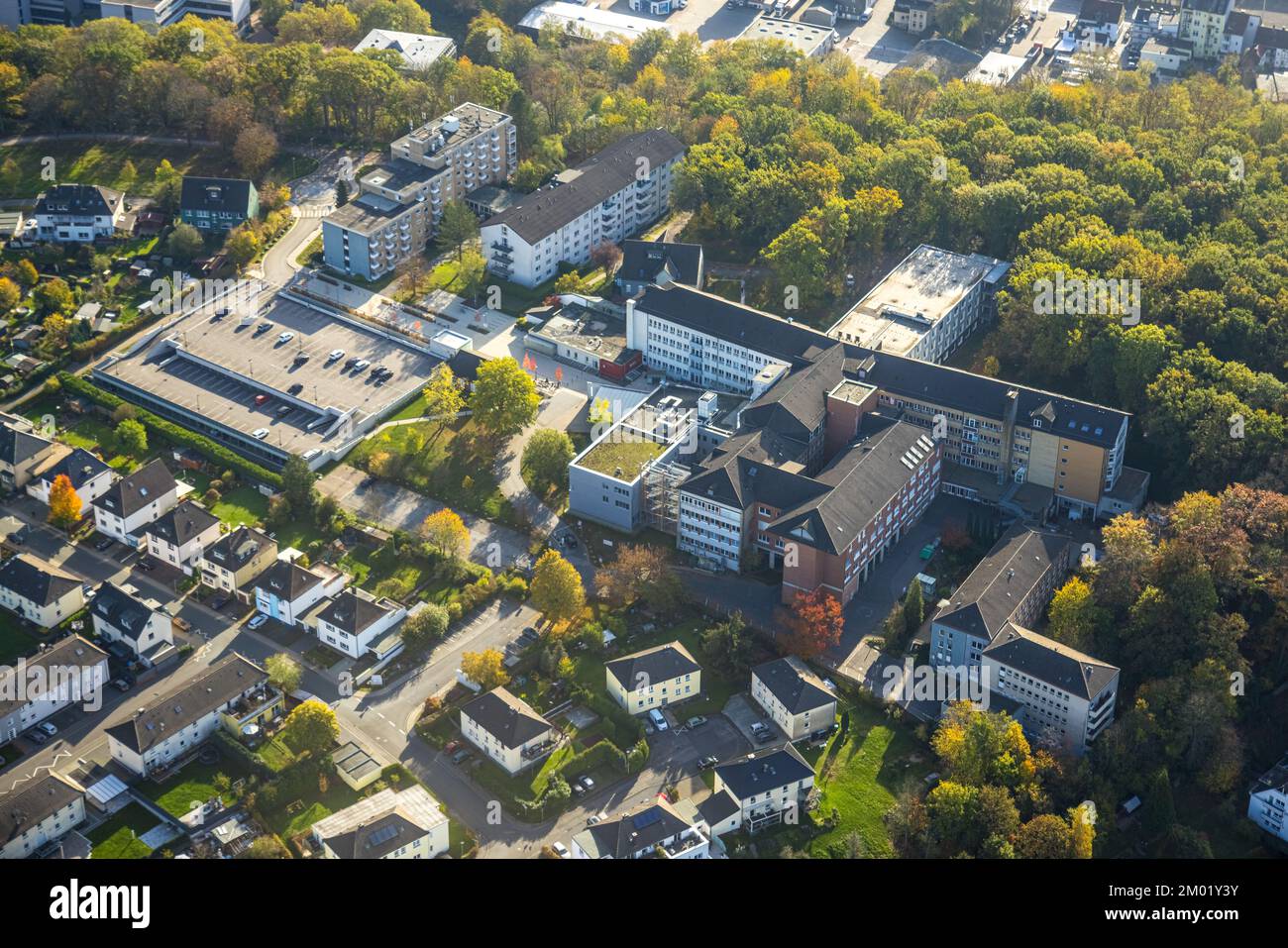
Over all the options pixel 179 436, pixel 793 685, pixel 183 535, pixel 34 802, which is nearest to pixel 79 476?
pixel 179 436

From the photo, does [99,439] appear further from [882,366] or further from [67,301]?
[882,366]

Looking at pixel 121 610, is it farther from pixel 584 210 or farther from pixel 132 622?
pixel 584 210

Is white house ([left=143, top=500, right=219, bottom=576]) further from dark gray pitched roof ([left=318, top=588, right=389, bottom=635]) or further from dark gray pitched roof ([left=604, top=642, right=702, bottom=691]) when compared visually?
dark gray pitched roof ([left=604, top=642, right=702, bottom=691])

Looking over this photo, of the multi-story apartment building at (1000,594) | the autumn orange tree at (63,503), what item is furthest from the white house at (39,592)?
the multi-story apartment building at (1000,594)

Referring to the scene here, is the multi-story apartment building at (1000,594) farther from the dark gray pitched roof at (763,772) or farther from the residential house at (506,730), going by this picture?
the residential house at (506,730)

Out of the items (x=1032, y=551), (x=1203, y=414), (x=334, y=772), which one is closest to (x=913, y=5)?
(x=1203, y=414)

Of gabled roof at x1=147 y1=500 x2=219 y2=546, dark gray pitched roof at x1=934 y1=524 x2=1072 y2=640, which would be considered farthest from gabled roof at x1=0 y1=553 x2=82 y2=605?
dark gray pitched roof at x1=934 y1=524 x2=1072 y2=640
